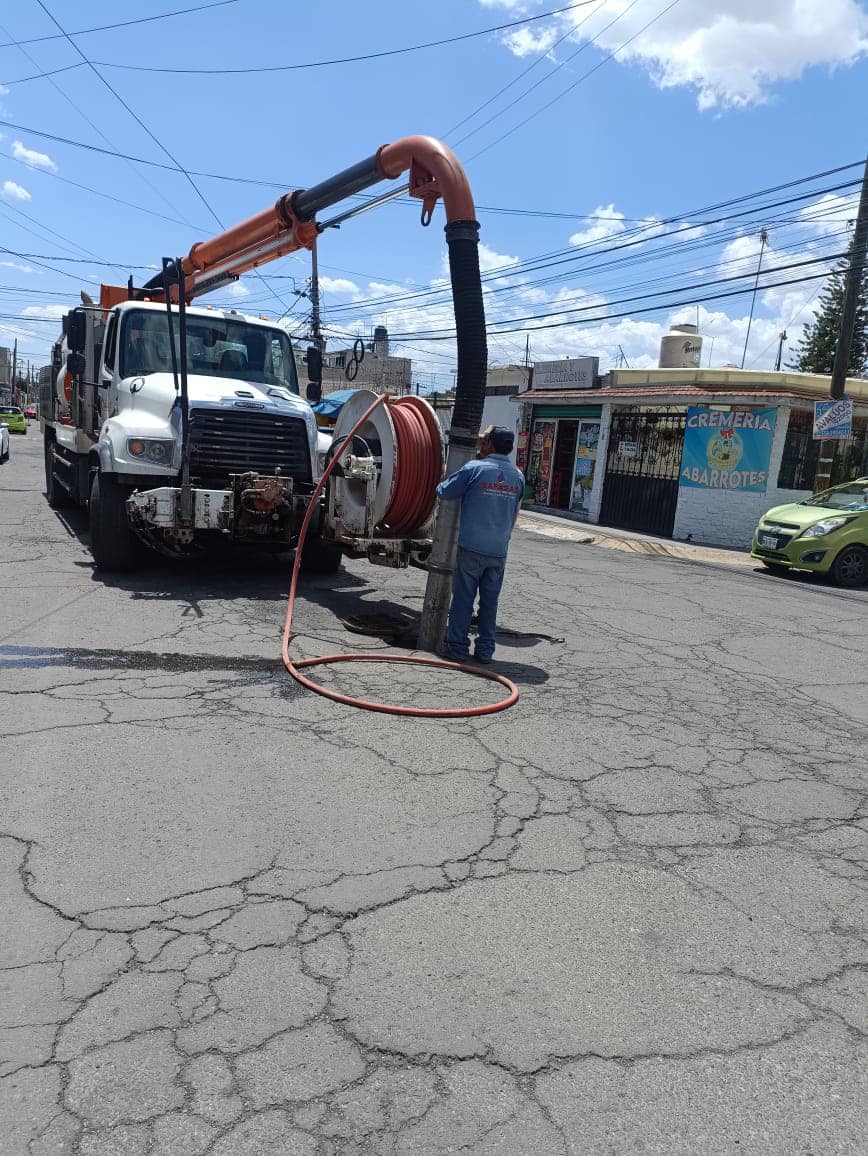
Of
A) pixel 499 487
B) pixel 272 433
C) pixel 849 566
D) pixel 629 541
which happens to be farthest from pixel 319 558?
pixel 629 541

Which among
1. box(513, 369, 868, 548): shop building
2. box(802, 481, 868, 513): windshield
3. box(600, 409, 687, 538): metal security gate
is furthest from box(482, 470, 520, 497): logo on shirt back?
box(600, 409, 687, 538): metal security gate

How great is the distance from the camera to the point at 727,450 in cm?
1856

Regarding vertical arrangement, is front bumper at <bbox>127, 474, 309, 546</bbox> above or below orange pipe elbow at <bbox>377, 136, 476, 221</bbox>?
below

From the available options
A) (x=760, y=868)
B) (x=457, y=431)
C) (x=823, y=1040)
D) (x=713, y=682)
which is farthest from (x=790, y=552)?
(x=823, y=1040)

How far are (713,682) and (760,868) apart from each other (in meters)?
3.20

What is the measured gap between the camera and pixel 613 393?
20.9 m

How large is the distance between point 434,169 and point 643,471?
14600mm

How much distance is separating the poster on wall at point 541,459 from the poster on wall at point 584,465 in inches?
47.7

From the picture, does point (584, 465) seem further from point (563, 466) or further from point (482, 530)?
point (482, 530)

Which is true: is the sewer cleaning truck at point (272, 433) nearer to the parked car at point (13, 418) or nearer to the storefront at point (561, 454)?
the storefront at point (561, 454)

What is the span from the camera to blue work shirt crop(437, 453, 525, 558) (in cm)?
633

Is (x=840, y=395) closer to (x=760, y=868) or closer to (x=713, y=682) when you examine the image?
(x=713, y=682)

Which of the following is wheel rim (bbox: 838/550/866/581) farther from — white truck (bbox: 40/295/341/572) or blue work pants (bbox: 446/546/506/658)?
blue work pants (bbox: 446/546/506/658)

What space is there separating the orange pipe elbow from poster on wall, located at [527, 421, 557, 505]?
16.3m
